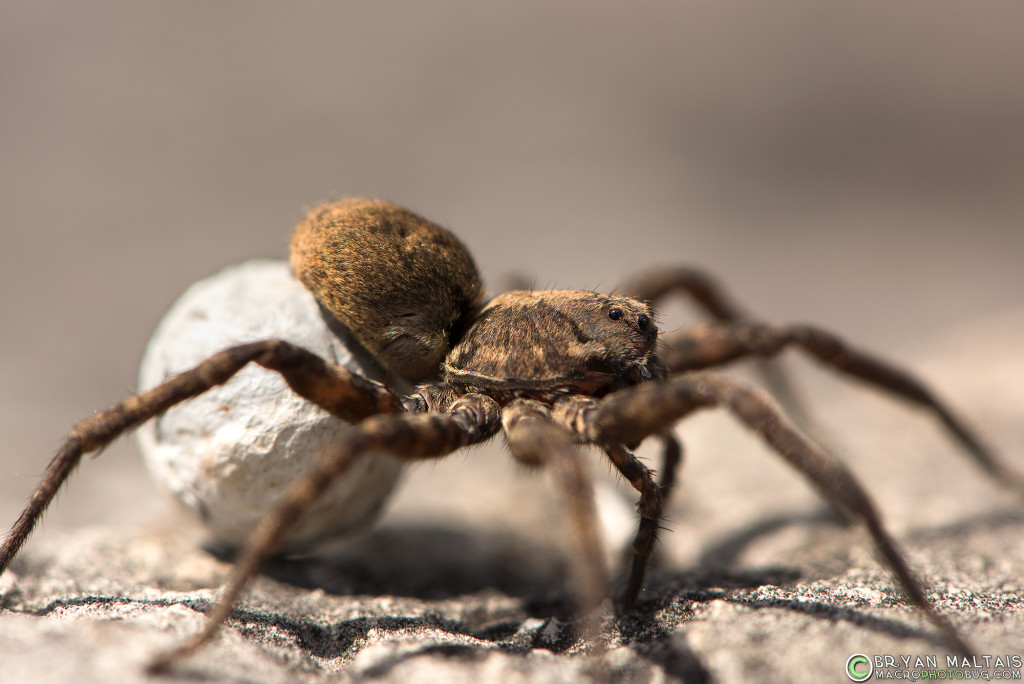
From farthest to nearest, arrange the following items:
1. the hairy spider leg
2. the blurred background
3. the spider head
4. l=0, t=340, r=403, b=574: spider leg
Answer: the blurred background
the spider head
the hairy spider leg
l=0, t=340, r=403, b=574: spider leg

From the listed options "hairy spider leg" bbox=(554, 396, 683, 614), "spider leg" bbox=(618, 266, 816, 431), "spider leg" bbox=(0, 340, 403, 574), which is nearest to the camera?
"spider leg" bbox=(0, 340, 403, 574)

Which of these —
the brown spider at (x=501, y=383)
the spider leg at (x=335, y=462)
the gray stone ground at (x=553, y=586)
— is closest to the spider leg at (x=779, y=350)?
the brown spider at (x=501, y=383)

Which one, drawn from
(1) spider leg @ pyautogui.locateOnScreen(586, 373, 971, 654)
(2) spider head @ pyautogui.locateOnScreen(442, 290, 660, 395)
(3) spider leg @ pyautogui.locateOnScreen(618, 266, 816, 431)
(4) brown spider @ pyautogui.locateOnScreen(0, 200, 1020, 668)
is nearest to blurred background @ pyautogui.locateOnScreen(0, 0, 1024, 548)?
(3) spider leg @ pyautogui.locateOnScreen(618, 266, 816, 431)

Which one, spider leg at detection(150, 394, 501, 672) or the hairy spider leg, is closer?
spider leg at detection(150, 394, 501, 672)

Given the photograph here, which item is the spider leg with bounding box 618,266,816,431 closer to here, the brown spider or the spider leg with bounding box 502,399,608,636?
the brown spider

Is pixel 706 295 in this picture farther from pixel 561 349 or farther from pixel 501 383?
pixel 501 383

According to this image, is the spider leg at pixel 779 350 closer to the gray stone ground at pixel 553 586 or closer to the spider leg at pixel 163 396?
the gray stone ground at pixel 553 586

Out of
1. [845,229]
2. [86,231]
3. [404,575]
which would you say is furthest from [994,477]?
[86,231]
